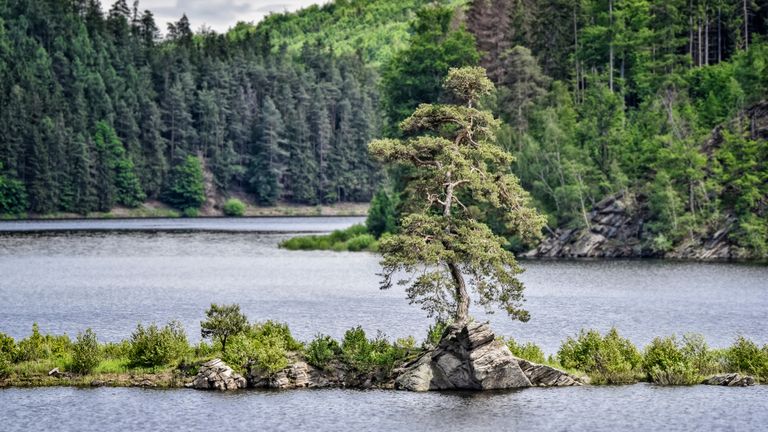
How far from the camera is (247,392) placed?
139 feet

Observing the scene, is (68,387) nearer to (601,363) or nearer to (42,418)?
(42,418)

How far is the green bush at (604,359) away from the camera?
145ft

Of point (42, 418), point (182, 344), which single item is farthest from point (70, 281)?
point (42, 418)

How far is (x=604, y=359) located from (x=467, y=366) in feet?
19.5

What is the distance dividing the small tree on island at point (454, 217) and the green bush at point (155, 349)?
8.98m

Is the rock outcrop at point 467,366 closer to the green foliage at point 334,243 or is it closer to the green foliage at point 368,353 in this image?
the green foliage at point 368,353

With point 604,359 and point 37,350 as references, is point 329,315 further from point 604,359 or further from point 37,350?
point 604,359

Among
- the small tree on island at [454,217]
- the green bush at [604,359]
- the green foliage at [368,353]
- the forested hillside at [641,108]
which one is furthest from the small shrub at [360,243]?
the green foliage at [368,353]

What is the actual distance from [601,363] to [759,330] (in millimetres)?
17983

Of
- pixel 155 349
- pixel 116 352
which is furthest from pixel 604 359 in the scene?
pixel 116 352

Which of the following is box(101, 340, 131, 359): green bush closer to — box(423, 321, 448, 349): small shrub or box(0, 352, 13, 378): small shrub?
box(0, 352, 13, 378): small shrub

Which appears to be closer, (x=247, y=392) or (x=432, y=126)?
(x=247, y=392)

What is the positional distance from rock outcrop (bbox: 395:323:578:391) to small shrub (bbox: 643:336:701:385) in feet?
16.6

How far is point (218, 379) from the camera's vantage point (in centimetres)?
4262
